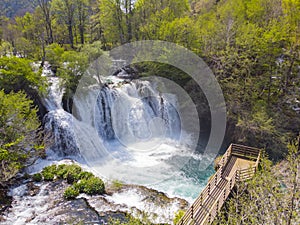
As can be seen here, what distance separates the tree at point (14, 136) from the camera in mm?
10672

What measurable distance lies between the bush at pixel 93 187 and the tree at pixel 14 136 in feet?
10.7

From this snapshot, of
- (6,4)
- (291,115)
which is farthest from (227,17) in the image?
(6,4)

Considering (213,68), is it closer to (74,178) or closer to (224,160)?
(224,160)

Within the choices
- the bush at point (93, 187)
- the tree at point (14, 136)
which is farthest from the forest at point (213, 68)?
the bush at point (93, 187)

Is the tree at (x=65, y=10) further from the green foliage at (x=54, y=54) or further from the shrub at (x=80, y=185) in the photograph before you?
the shrub at (x=80, y=185)

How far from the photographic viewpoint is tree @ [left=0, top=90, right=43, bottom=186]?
420 inches

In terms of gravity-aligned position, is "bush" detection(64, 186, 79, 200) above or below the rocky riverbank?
above

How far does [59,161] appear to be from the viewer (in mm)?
13977

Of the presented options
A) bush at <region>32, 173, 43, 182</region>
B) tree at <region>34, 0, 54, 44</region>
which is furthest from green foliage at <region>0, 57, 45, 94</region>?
tree at <region>34, 0, 54, 44</region>

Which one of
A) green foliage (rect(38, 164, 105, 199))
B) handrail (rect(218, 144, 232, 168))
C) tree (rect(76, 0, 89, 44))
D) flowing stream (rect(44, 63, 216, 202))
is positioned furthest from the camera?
tree (rect(76, 0, 89, 44))

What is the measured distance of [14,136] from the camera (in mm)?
11453

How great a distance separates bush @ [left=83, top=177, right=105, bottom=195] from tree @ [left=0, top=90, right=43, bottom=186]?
3.25 m

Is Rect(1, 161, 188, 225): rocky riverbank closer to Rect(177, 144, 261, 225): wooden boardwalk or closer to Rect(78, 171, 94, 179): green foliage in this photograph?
Rect(78, 171, 94, 179): green foliage

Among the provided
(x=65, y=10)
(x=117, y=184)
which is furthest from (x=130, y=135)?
(x=65, y=10)
